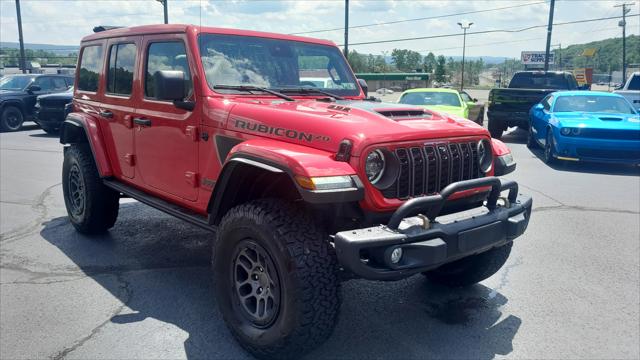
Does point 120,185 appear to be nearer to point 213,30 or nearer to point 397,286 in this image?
point 213,30

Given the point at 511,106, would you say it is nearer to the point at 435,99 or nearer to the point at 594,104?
the point at 435,99

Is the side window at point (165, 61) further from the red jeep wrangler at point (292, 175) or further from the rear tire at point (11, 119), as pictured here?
the rear tire at point (11, 119)

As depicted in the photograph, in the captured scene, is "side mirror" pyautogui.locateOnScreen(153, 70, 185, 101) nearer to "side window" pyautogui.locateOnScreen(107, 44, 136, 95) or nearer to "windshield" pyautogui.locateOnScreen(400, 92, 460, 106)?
"side window" pyautogui.locateOnScreen(107, 44, 136, 95)

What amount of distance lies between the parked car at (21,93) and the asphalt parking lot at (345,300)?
36.6ft

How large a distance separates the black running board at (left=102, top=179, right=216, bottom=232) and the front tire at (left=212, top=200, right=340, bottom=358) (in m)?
0.49

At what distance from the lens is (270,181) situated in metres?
3.50

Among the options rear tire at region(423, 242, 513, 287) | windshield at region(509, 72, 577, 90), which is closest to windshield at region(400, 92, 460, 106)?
windshield at region(509, 72, 577, 90)

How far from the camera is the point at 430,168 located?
3.30m

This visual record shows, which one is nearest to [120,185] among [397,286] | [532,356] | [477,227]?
[397,286]

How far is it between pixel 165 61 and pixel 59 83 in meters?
14.4

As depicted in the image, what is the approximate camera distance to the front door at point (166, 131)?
3.98 metres

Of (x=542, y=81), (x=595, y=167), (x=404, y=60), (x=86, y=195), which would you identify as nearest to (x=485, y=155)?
(x=86, y=195)

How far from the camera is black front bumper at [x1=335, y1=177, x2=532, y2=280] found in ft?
9.13


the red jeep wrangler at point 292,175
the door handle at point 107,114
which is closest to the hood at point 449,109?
the red jeep wrangler at point 292,175
